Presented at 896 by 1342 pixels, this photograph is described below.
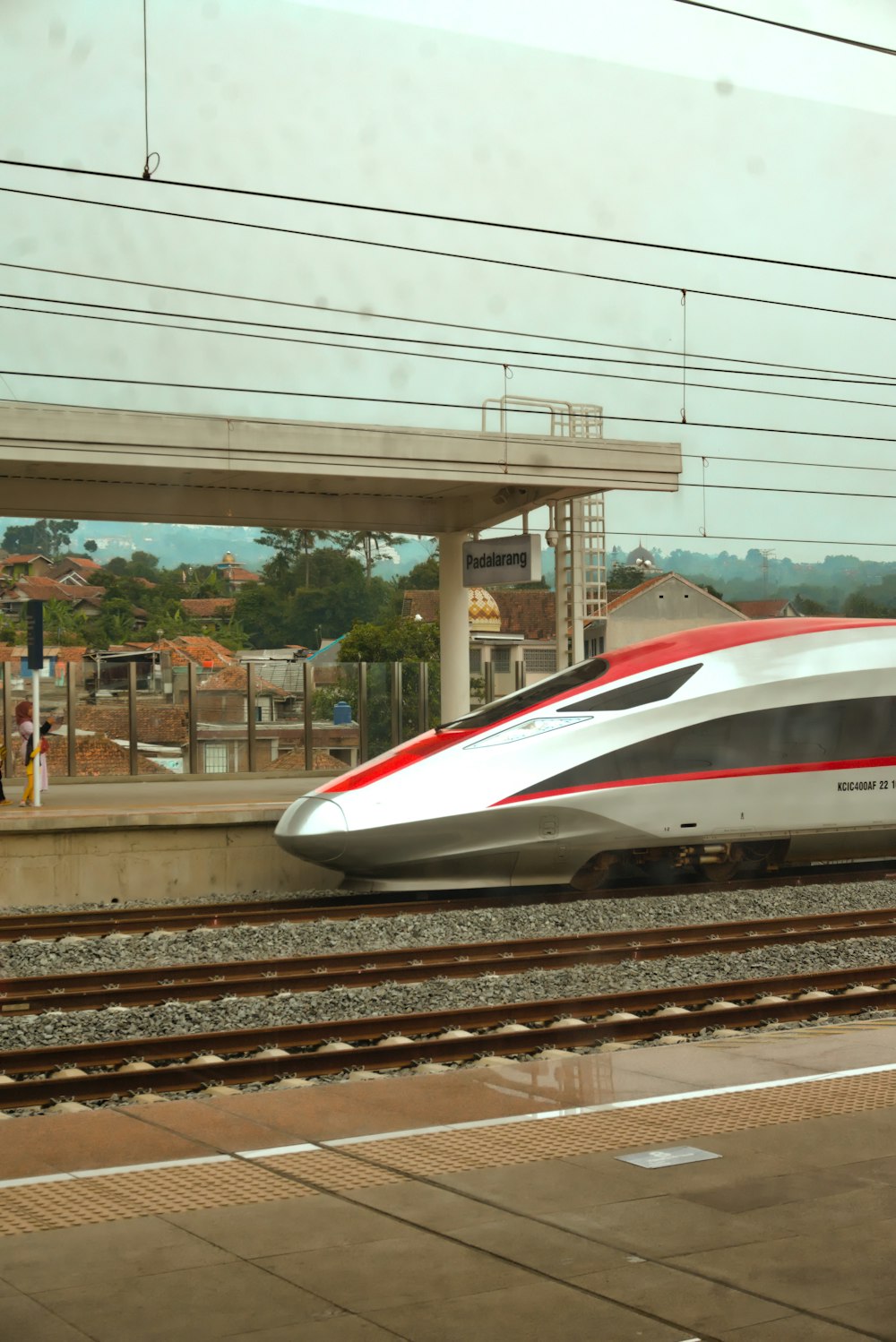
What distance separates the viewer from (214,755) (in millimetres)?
19516

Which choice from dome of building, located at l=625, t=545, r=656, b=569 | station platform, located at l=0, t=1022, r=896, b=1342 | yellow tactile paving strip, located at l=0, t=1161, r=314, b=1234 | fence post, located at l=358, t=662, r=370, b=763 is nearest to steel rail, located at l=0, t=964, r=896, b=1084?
station platform, located at l=0, t=1022, r=896, b=1342

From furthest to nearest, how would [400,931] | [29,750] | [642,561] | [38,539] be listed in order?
[38,539] < [642,561] < [29,750] < [400,931]

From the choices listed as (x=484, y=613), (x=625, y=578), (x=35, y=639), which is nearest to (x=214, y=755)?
(x=35, y=639)

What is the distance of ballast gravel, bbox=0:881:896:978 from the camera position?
9.83m

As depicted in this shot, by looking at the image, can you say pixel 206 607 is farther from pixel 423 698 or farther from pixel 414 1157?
pixel 414 1157

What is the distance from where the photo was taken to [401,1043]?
689cm

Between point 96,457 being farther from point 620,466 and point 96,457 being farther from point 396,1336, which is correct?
point 396,1336

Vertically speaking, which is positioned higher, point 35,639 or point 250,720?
point 35,639

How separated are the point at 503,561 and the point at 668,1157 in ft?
41.0

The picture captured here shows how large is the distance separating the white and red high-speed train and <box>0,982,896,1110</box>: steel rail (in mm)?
3354

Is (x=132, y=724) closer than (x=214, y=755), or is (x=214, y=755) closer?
(x=132, y=724)

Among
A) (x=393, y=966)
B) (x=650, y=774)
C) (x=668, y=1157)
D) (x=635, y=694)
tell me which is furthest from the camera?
(x=635, y=694)

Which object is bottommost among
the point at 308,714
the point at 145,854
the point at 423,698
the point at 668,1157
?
the point at 668,1157

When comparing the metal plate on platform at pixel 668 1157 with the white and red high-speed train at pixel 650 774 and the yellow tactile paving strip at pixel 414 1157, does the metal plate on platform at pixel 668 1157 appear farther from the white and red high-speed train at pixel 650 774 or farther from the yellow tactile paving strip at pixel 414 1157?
the white and red high-speed train at pixel 650 774
